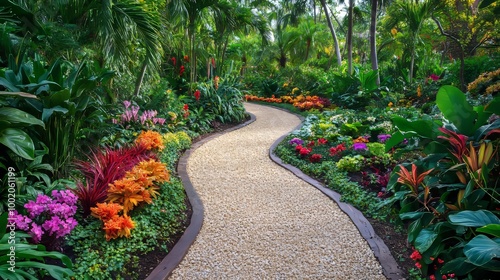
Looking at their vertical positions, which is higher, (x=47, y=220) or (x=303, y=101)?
(x=47, y=220)

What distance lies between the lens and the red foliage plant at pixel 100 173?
333cm

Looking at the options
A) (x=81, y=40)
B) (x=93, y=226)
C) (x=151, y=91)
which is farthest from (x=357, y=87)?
(x=93, y=226)

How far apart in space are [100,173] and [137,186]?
511mm

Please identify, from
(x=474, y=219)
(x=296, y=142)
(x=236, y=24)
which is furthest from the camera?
(x=236, y=24)

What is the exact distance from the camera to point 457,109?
2.82 metres

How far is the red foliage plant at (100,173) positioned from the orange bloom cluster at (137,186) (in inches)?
4.2

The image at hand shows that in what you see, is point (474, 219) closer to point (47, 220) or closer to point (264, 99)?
point (47, 220)

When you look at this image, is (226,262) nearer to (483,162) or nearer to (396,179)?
(396,179)

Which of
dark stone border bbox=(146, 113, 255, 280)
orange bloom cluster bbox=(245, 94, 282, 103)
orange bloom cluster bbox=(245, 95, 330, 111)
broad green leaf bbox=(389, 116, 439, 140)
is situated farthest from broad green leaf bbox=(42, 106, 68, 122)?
orange bloom cluster bbox=(245, 94, 282, 103)

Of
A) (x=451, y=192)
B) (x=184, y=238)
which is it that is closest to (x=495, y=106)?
(x=451, y=192)

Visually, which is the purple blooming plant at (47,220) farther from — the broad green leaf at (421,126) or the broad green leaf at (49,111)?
the broad green leaf at (421,126)

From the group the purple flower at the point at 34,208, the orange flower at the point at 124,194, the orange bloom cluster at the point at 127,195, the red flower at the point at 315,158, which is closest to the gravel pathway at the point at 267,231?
the red flower at the point at 315,158

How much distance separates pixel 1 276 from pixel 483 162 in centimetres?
290

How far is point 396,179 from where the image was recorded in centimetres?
315
